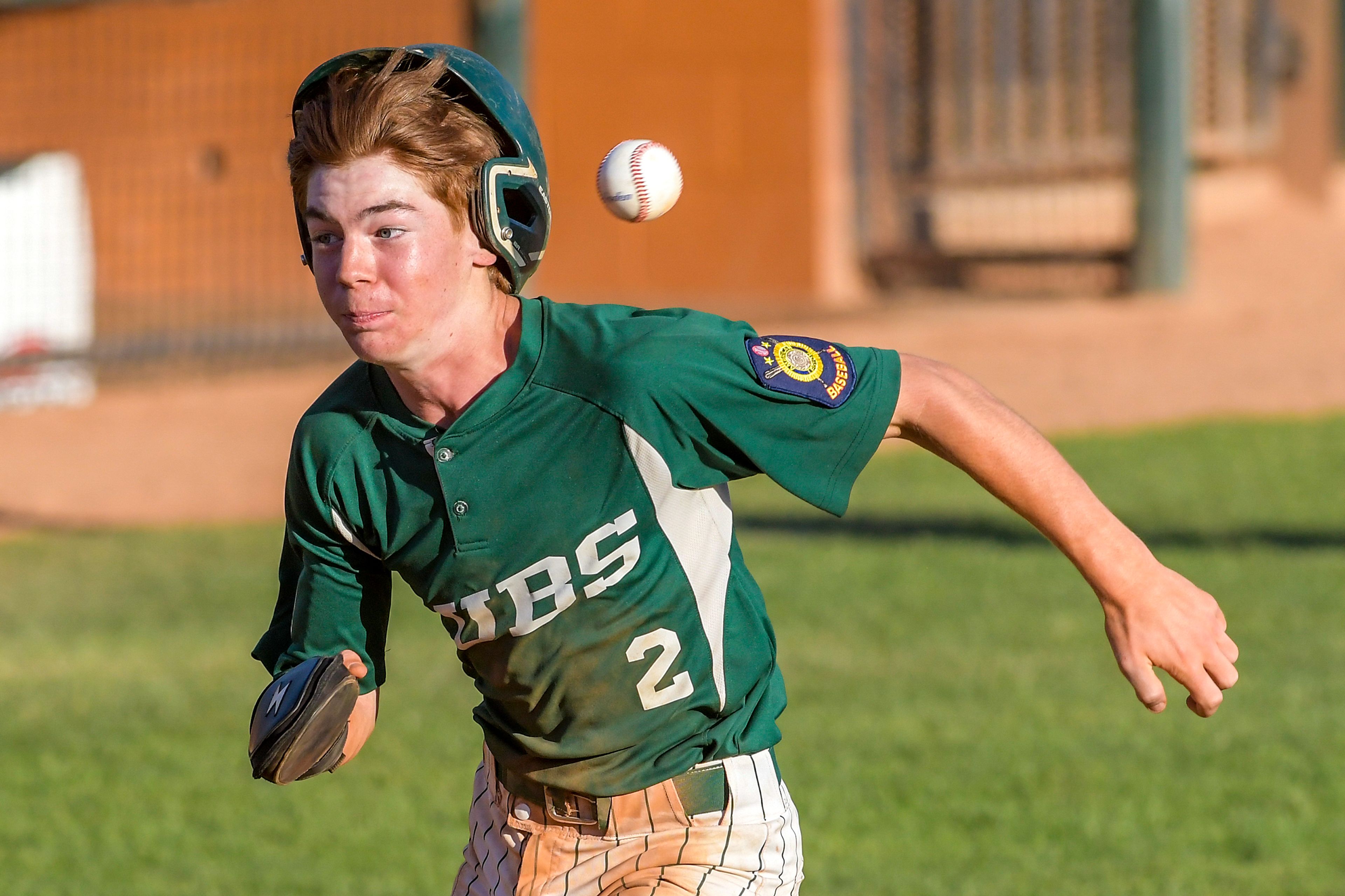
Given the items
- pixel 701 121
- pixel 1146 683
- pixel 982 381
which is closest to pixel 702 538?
pixel 1146 683

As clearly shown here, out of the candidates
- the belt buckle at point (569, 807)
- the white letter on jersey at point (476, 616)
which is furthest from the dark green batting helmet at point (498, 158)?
the belt buckle at point (569, 807)

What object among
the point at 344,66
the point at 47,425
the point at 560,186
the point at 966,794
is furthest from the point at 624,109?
the point at 344,66

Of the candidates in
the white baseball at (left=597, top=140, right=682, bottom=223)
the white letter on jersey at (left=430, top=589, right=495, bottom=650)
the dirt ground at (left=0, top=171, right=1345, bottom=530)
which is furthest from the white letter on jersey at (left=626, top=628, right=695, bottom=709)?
the dirt ground at (left=0, top=171, right=1345, bottom=530)

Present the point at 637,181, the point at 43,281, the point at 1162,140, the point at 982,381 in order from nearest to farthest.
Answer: the point at 637,181 → the point at 982,381 → the point at 43,281 → the point at 1162,140

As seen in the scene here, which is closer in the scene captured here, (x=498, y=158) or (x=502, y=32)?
(x=498, y=158)

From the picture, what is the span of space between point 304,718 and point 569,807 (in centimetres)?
46

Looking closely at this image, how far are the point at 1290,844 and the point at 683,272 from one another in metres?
10.8

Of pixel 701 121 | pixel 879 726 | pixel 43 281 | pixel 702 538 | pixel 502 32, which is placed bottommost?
pixel 879 726

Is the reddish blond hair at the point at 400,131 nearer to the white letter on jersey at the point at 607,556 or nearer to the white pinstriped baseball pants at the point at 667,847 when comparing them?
the white letter on jersey at the point at 607,556

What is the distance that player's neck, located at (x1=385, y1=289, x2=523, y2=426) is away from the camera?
2.79 m

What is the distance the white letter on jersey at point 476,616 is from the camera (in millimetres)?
2791

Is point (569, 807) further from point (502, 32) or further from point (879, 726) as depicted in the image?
point (502, 32)

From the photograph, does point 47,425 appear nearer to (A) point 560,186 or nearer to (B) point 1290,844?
(A) point 560,186

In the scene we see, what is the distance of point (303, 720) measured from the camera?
2.73 metres
